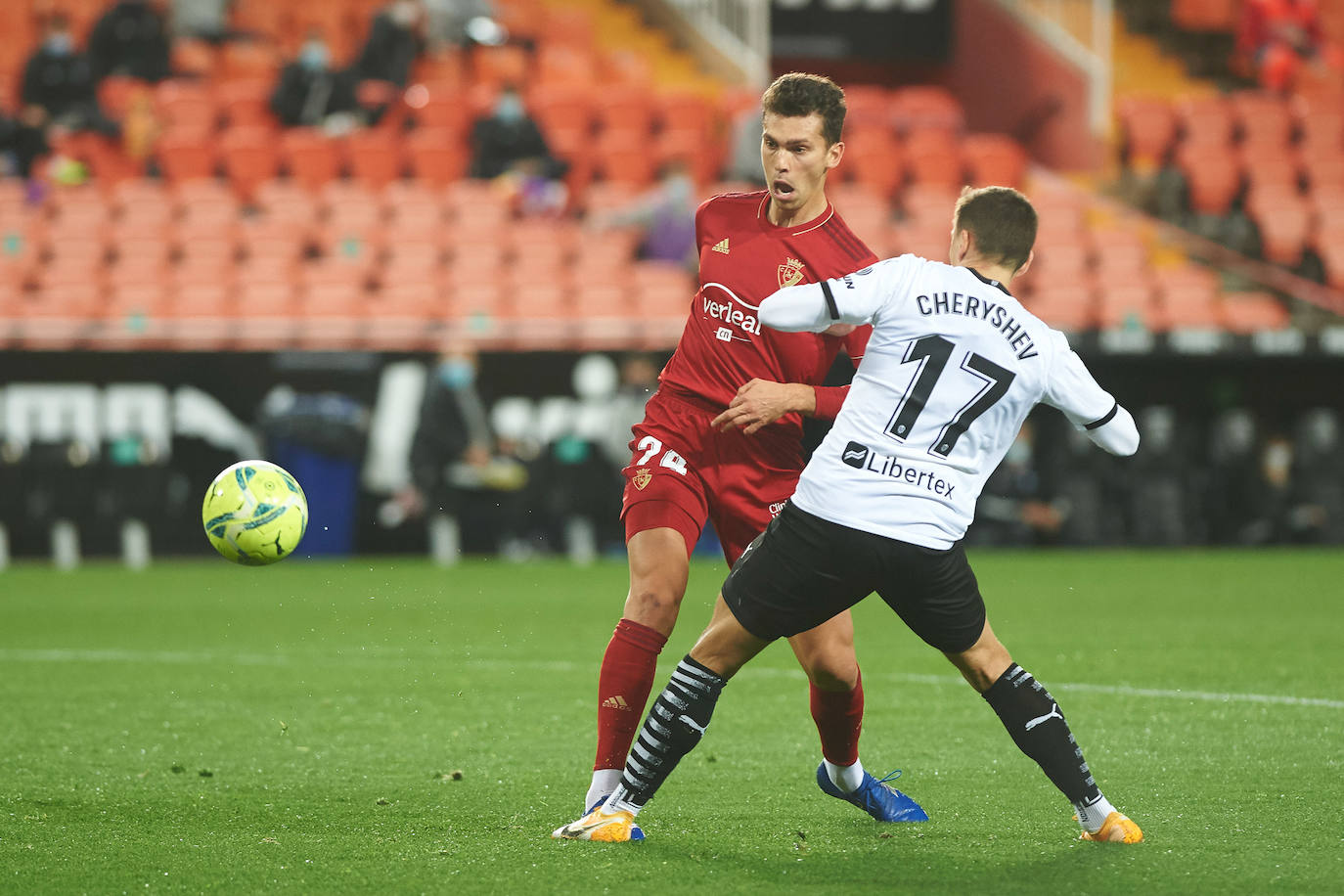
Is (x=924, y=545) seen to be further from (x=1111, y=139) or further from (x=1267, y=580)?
(x=1111, y=139)

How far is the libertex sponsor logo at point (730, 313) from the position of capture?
16.3ft

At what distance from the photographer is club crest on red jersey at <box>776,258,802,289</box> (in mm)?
4938

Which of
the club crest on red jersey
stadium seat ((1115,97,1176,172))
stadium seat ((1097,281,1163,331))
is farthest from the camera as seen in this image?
stadium seat ((1115,97,1176,172))

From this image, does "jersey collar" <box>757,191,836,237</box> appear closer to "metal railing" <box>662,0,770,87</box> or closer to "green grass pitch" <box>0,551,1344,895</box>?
"green grass pitch" <box>0,551,1344,895</box>

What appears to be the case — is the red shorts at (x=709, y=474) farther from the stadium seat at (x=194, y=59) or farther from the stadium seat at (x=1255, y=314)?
the stadium seat at (x=194, y=59)

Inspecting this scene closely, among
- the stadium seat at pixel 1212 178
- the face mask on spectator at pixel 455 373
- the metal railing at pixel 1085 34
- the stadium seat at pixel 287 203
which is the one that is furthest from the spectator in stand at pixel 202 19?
the stadium seat at pixel 1212 178

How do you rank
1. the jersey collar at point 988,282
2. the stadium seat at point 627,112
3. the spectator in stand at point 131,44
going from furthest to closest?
the spectator in stand at point 131,44, the stadium seat at point 627,112, the jersey collar at point 988,282

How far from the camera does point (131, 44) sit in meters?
18.3

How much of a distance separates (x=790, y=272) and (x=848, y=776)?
155 centimetres

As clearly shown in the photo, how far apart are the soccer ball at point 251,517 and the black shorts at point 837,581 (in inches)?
76.4

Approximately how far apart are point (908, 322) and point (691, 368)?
37.0 inches

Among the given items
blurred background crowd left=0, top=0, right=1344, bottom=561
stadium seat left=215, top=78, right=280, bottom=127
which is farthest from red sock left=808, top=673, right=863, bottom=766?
stadium seat left=215, top=78, right=280, bottom=127

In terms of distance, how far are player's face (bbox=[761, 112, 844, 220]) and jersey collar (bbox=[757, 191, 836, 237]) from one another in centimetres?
13

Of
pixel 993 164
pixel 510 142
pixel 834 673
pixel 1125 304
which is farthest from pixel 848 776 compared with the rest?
pixel 993 164
